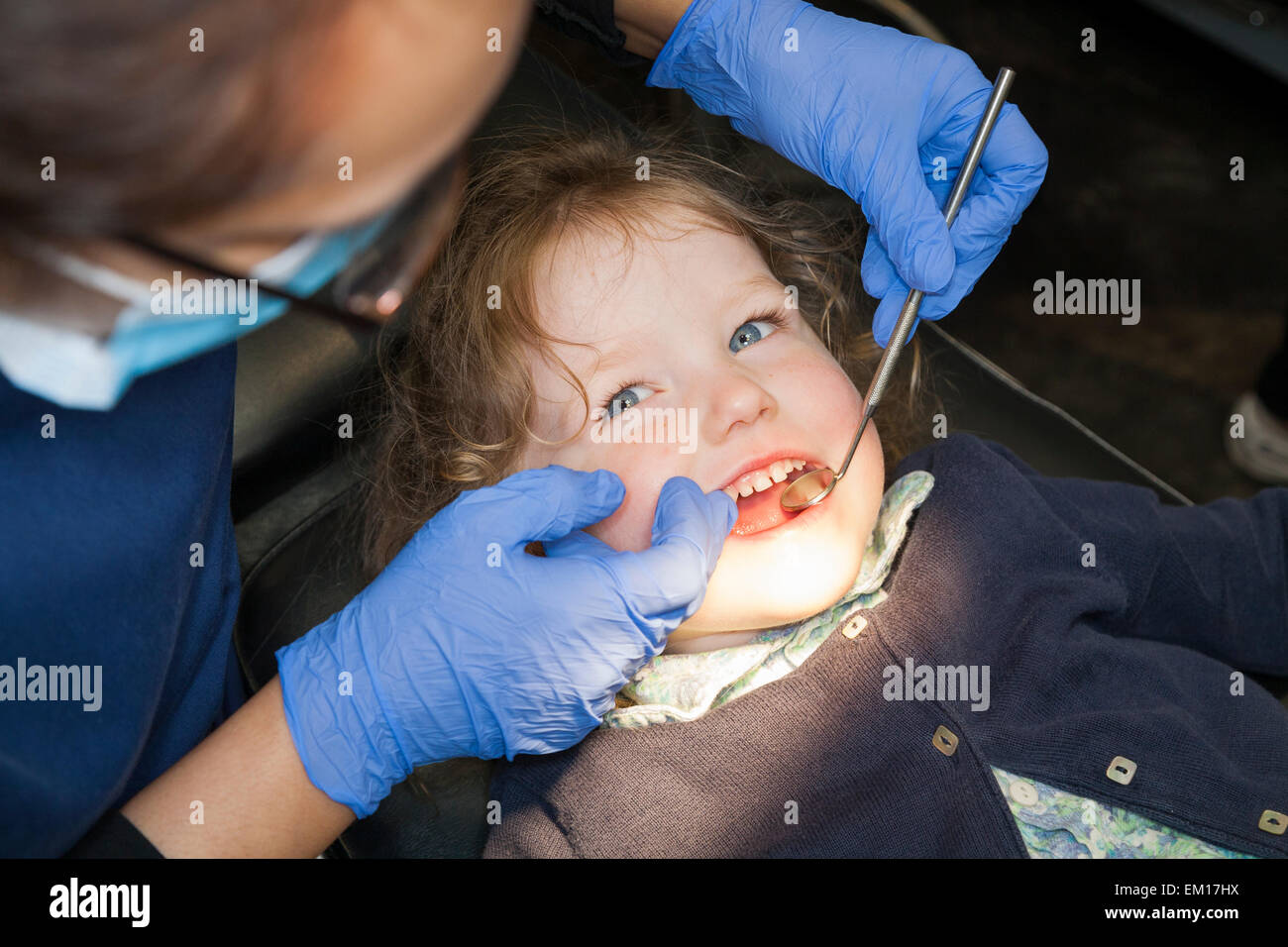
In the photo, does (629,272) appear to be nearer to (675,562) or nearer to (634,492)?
(634,492)

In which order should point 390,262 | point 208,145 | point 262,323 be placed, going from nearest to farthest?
point 208,145 < point 390,262 < point 262,323

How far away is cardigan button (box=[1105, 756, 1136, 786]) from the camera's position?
968mm

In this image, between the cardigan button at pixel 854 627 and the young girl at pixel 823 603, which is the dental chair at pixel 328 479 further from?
the cardigan button at pixel 854 627

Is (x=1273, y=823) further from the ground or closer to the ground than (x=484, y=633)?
closer to the ground

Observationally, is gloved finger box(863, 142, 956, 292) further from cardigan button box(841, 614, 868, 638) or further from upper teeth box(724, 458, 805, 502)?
cardigan button box(841, 614, 868, 638)

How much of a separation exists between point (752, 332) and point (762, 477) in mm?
189

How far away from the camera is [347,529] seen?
1.30 metres

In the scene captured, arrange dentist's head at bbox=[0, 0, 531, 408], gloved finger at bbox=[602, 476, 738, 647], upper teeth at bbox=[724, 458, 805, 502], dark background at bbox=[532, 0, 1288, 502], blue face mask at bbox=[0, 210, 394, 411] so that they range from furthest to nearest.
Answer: dark background at bbox=[532, 0, 1288, 502]
upper teeth at bbox=[724, 458, 805, 502]
gloved finger at bbox=[602, 476, 738, 647]
blue face mask at bbox=[0, 210, 394, 411]
dentist's head at bbox=[0, 0, 531, 408]

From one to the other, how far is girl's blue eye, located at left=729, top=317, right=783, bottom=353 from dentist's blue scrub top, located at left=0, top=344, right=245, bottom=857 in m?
0.55

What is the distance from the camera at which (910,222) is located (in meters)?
1.05

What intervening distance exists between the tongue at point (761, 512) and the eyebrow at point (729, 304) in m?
0.20

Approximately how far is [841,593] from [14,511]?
2.54 ft

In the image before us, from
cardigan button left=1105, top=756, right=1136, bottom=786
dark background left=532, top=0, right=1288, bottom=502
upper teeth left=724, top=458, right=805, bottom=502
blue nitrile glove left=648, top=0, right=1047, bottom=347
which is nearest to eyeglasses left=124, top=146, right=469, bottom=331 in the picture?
upper teeth left=724, top=458, right=805, bottom=502

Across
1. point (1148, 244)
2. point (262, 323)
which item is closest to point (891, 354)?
point (262, 323)
